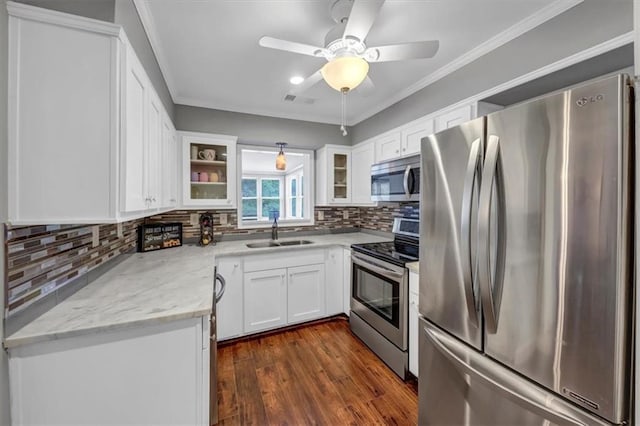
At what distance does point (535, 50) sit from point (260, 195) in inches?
151

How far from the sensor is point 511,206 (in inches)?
38.9

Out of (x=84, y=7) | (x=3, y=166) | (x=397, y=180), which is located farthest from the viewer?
(x=397, y=180)

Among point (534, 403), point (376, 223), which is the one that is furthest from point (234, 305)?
point (534, 403)

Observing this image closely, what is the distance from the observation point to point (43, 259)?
3.68ft

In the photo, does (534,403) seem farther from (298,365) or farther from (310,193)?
(310,193)

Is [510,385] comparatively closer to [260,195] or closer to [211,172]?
[211,172]

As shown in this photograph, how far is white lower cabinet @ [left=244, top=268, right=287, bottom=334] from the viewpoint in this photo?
2.55 metres

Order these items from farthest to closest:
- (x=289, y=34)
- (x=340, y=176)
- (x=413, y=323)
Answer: (x=340, y=176)
(x=413, y=323)
(x=289, y=34)

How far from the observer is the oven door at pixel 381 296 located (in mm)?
1960

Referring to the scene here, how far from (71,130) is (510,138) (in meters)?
1.69

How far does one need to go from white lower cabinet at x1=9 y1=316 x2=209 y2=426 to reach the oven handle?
1379 mm

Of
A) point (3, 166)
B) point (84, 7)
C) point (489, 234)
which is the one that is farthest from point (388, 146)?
point (3, 166)

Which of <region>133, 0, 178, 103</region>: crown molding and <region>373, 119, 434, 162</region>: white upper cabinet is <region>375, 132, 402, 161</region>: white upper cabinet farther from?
<region>133, 0, 178, 103</region>: crown molding

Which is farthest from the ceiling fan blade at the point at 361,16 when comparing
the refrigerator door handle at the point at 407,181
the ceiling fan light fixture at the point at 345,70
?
the refrigerator door handle at the point at 407,181
